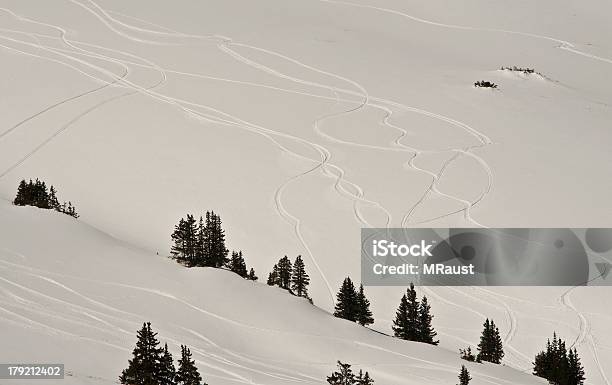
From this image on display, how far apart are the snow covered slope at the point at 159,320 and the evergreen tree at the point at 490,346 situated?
1.19m

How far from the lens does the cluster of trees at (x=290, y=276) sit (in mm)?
21078

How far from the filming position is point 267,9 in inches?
2045

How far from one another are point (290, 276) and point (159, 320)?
6.34 m

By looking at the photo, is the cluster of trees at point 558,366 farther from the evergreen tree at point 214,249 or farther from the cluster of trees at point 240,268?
the evergreen tree at point 214,249

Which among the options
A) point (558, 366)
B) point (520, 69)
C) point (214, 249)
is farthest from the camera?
point (520, 69)

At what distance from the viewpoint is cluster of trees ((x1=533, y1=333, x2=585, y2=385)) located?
18.4 m

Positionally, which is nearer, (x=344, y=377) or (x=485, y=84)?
(x=344, y=377)

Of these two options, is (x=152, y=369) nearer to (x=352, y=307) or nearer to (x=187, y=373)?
(x=187, y=373)

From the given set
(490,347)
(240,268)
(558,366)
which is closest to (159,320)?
(240,268)

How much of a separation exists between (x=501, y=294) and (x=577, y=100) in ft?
69.1

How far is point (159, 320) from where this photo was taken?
15.5 metres

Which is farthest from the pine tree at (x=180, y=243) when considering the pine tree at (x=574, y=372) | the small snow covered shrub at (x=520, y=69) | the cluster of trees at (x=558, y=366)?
the small snow covered shrub at (x=520, y=69)

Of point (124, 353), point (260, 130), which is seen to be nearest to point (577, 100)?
point (260, 130)

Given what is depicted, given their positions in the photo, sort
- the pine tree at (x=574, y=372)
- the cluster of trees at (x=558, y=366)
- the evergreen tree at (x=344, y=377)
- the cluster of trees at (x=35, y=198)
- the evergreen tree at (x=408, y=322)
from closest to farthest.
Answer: the evergreen tree at (x=344, y=377) < the cluster of trees at (x=558, y=366) < the pine tree at (x=574, y=372) < the evergreen tree at (x=408, y=322) < the cluster of trees at (x=35, y=198)
